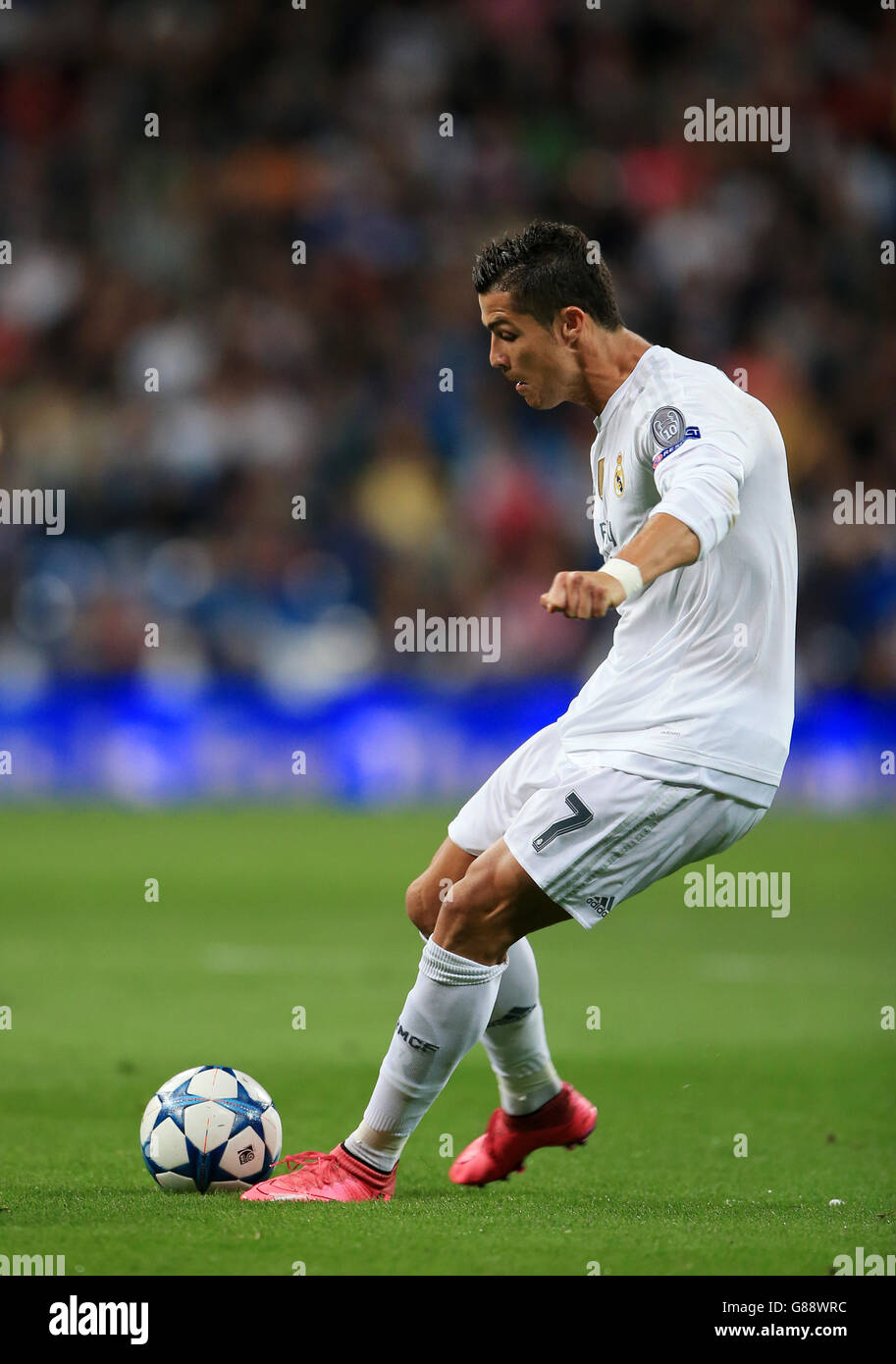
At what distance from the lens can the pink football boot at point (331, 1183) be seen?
4.60 metres

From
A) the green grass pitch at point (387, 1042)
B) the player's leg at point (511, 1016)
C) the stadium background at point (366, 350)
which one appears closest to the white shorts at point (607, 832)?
the player's leg at point (511, 1016)

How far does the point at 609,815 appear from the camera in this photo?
4.39 m

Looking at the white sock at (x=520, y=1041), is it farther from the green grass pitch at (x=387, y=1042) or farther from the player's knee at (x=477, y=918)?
the player's knee at (x=477, y=918)

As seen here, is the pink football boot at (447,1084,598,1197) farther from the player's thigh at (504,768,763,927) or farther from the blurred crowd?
the blurred crowd

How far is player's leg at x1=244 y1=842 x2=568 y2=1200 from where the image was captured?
14.7 feet

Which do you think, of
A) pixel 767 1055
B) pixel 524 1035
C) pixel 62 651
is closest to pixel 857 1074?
pixel 767 1055

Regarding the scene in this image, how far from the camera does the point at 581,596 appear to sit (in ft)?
12.0

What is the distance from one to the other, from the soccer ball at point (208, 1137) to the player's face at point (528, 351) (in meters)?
1.97

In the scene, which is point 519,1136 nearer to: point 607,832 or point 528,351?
point 607,832

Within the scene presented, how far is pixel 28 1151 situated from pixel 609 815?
2083 mm

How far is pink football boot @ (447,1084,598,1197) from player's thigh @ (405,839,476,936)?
25.2 inches

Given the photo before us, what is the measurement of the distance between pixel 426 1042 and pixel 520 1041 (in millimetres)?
547

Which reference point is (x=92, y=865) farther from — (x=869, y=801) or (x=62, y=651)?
(x=869, y=801)

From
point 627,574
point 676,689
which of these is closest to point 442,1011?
point 676,689
